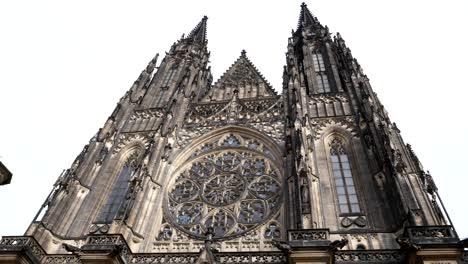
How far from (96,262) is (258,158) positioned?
7425 millimetres

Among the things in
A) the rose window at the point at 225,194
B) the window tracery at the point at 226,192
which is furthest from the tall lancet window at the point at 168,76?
the rose window at the point at 225,194

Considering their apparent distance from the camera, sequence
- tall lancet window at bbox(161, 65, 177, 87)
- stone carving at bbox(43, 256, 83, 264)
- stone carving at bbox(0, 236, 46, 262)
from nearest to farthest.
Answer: stone carving at bbox(0, 236, 46, 262), stone carving at bbox(43, 256, 83, 264), tall lancet window at bbox(161, 65, 177, 87)

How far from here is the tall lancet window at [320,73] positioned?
19.3 metres

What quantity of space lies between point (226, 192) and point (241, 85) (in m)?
8.48

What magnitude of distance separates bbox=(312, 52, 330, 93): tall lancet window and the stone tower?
0.34 ft

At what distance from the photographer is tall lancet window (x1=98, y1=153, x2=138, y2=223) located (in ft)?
46.8

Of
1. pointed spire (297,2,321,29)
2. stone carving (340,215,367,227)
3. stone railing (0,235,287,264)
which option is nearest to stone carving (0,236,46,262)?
stone railing (0,235,287,264)

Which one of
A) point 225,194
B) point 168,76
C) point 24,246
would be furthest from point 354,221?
point 168,76

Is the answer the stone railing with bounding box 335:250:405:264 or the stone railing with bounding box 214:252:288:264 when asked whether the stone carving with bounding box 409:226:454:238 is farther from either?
the stone railing with bounding box 214:252:288:264

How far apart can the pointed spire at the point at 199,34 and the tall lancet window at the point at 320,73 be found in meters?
9.32

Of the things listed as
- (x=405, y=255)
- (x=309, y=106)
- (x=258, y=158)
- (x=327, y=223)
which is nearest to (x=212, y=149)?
(x=258, y=158)

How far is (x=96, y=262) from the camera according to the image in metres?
10.5

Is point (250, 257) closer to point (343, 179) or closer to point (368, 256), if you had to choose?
point (368, 256)

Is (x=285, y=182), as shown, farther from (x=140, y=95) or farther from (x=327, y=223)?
(x=140, y=95)
